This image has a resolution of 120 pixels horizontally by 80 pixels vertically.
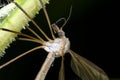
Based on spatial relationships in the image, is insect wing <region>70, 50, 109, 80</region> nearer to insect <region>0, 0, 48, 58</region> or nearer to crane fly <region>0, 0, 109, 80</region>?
crane fly <region>0, 0, 109, 80</region>

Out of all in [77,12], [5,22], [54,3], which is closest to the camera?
[5,22]

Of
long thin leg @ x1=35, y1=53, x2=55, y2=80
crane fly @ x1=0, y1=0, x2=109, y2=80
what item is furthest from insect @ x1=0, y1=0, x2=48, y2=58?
long thin leg @ x1=35, y1=53, x2=55, y2=80

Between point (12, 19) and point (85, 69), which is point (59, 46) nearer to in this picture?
point (85, 69)

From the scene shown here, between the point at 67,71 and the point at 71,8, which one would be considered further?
the point at 67,71

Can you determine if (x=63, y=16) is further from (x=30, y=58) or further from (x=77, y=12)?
(x=30, y=58)

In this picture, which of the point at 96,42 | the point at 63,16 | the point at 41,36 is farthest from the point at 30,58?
the point at 96,42

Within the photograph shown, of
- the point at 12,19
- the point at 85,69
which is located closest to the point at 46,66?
the point at 85,69

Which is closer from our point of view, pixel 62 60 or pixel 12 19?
pixel 12 19
